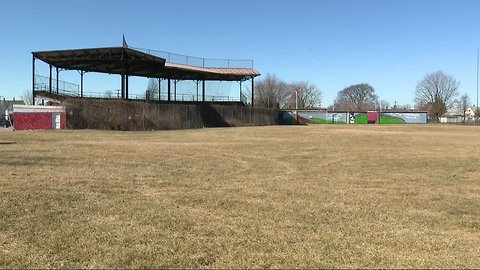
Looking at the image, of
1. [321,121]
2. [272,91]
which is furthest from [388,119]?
[272,91]

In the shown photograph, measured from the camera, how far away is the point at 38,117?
1804 inches

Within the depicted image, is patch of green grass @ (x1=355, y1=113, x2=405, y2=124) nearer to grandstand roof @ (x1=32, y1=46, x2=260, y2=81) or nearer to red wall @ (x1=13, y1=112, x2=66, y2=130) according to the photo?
grandstand roof @ (x1=32, y1=46, x2=260, y2=81)

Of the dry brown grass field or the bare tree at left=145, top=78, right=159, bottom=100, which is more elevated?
the bare tree at left=145, top=78, right=159, bottom=100

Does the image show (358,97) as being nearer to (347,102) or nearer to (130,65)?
(347,102)

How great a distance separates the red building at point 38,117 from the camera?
45438mm

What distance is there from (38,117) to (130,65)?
2022cm

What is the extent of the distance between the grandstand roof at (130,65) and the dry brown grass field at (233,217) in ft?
140

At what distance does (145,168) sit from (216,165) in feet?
8.49

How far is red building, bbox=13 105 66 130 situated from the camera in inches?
1789

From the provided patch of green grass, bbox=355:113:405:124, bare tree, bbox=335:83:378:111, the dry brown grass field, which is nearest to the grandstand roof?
patch of green grass, bbox=355:113:405:124

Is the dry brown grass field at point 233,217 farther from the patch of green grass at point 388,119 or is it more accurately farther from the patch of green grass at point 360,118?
A: the patch of green grass at point 388,119

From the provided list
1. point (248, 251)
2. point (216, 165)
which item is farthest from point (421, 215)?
point (216, 165)

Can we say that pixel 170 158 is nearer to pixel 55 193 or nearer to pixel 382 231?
pixel 55 193

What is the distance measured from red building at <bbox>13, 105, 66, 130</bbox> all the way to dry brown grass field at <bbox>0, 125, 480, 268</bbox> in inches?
1316
